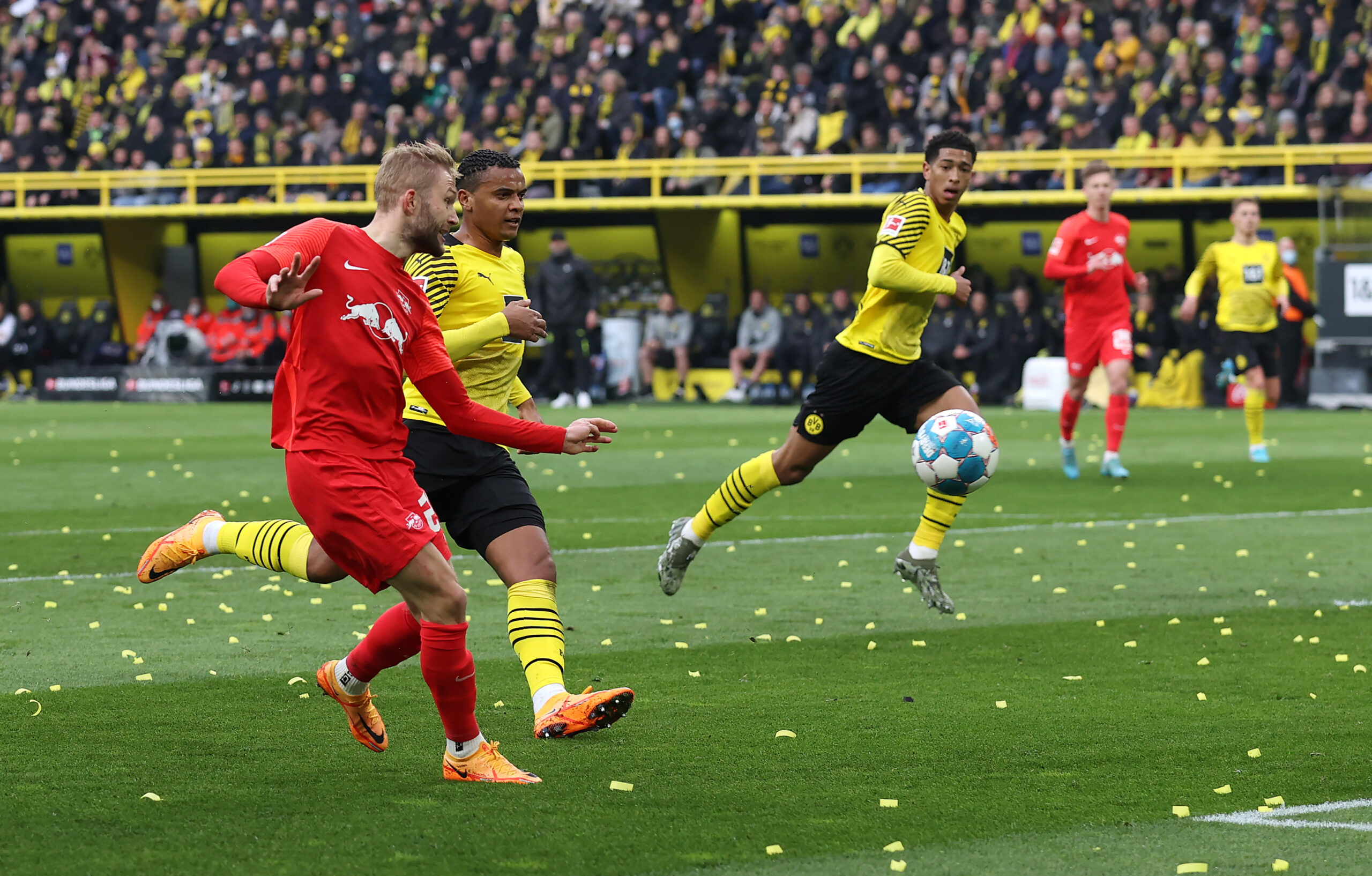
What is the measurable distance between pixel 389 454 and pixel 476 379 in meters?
1.10

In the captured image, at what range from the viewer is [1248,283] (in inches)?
595

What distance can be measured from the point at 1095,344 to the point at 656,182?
46.4 ft

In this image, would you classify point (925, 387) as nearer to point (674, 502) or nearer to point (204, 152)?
point (674, 502)

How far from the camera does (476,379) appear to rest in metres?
5.73

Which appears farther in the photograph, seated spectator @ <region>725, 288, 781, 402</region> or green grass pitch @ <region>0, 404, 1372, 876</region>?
seated spectator @ <region>725, 288, 781, 402</region>

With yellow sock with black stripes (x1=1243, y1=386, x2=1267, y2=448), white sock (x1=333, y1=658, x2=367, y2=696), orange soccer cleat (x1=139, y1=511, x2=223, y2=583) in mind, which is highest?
orange soccer cleat (x1=139, y1=511, x2=223, y2=583)

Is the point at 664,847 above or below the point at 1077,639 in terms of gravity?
above

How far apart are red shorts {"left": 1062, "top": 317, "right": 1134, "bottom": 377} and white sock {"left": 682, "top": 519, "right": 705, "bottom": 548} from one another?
A: 6.16 meters

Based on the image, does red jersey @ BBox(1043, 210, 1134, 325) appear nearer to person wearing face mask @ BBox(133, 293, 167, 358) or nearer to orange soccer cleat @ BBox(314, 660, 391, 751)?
orange soccer cleat @ BBox(314, 660, 391, 751)

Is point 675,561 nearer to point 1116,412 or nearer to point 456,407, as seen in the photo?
point 456,407

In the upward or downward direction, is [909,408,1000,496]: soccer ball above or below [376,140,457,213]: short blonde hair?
below

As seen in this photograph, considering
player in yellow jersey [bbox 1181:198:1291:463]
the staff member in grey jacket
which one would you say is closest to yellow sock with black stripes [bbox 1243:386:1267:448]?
player in yellow jersey [bbox 1181:198:1291:463]

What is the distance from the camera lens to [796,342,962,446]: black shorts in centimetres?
800

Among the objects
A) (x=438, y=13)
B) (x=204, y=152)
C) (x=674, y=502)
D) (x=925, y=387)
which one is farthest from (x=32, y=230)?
(x=925, y=387)
